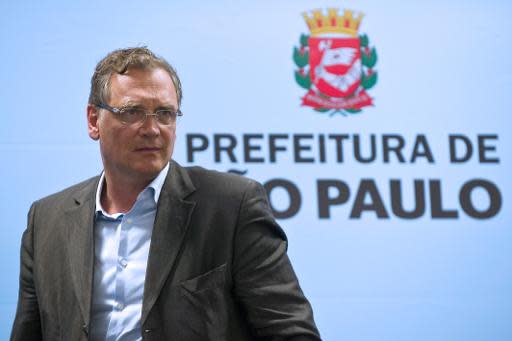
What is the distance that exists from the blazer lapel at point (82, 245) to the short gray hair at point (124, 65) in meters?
0.25

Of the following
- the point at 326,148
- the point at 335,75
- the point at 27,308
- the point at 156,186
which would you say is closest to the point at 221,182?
the point at 156,186

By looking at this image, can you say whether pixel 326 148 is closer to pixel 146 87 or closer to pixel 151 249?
pixel 146 87

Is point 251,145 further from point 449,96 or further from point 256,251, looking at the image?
point 256,251

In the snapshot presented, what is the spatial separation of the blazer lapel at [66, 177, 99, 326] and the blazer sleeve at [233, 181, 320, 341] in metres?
0.33

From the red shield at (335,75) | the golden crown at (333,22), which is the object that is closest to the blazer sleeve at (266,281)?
the red shield at (335,75)

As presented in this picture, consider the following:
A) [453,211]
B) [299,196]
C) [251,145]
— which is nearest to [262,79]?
[251,145]

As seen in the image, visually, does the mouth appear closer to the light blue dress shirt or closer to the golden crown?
the light blue dress shirt

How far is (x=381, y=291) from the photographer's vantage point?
3014mm

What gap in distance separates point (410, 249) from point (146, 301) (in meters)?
1.72

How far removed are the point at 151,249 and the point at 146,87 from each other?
0.38m

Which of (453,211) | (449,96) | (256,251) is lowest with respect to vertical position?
(453,211)

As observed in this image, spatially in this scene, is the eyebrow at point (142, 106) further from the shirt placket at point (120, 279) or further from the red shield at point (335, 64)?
the red shield at point (335, 64)

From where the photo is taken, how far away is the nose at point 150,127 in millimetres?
1710

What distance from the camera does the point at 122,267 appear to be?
1658 millimetres
